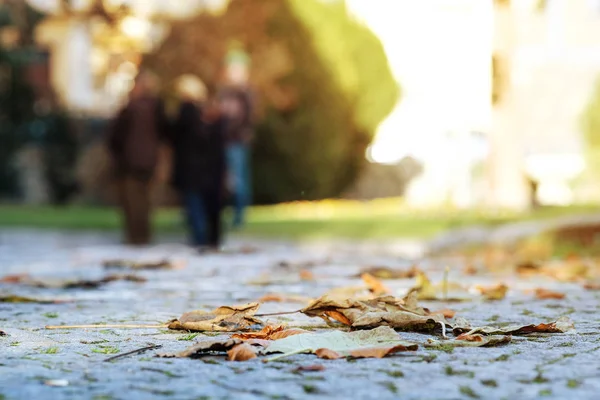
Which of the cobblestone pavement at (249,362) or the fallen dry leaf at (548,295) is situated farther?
the fallen dry leaf at (548,295)

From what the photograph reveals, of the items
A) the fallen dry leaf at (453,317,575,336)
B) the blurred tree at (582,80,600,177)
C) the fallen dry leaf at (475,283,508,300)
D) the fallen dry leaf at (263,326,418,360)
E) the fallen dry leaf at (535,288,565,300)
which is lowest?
the fallen dry leaf at (535,288,565,300)

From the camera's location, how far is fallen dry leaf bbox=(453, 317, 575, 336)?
3303 millimetres

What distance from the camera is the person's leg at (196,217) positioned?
35.7 ft

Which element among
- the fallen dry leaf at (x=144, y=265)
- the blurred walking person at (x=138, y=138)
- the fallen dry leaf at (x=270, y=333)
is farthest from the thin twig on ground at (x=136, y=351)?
the blurred walking person at (x=138, y=138)

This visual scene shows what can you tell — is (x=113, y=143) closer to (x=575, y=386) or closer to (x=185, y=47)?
(x=185, y=47)

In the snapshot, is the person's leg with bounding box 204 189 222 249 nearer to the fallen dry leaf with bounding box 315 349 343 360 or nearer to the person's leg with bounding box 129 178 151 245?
the person's leg with bounding box 129 178 151 245

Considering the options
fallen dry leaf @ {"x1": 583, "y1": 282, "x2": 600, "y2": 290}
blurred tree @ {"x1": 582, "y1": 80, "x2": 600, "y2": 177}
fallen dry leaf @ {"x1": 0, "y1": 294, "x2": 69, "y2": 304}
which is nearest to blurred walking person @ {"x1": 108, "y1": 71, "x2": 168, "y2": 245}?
fallen dry leaf @ {"x1": 583, "y1": 282, "x2": 600, "y2": 290}

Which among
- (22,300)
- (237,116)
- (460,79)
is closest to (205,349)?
(22,300)

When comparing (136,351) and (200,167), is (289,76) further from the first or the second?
(136,351)

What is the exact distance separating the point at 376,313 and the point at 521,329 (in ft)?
1.38

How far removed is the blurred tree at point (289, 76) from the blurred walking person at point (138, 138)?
21.8ft

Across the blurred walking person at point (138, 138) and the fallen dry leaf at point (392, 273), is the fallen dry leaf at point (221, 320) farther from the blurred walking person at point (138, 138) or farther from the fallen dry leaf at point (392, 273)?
the blurred walking person at point (138, 138)

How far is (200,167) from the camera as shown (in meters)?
10.9

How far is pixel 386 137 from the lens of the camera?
27.1 metres
